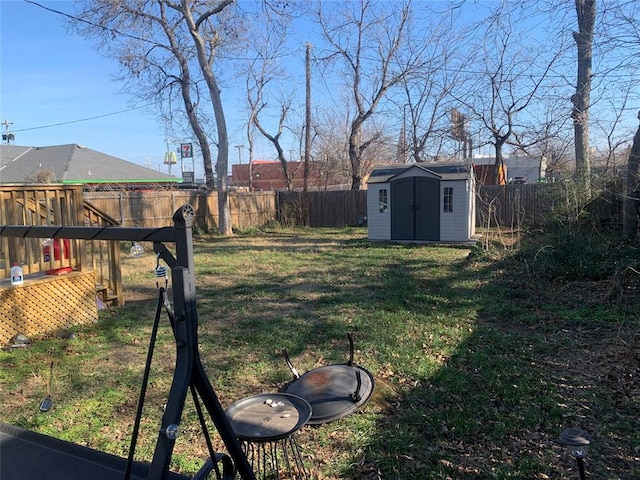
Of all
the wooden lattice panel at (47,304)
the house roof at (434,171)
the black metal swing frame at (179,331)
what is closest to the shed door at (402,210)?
the house roof at (434,171)

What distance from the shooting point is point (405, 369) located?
4.17 meters

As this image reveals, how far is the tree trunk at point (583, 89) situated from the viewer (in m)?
8.45

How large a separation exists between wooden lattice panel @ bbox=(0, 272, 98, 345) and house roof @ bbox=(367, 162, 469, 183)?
32.4 feet

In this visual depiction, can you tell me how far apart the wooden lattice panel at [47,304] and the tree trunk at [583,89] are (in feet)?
28.0

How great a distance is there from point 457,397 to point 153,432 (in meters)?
2.25

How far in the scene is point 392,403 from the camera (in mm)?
3535

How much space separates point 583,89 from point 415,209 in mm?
5289

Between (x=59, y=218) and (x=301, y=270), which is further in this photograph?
(x=301, y=270)

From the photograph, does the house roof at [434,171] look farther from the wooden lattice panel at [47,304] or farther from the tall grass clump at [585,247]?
the wooden lattice panel at [47,304]

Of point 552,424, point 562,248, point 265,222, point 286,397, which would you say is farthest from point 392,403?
point 265,222

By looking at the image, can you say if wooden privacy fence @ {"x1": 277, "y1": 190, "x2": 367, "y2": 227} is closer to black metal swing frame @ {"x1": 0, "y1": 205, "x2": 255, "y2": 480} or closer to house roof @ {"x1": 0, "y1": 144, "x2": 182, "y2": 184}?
house roof @ {"x1": 0, "y1": 144, "x2": 182, "y2": 184}

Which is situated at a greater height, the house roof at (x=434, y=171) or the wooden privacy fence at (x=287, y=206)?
the house roof at (x=434, y=171)

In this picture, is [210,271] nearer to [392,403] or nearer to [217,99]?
[392,403]

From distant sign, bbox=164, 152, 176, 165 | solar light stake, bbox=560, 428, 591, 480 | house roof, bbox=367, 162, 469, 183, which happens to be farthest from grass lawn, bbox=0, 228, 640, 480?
distant sign, bbox=164, 152, 176, 165
